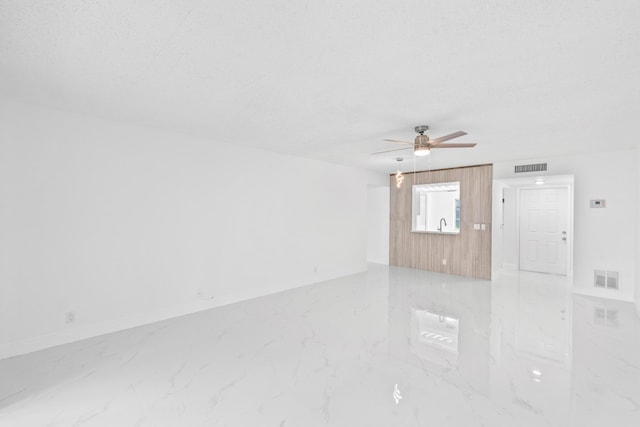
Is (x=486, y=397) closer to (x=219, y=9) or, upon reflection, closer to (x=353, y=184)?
(x=219, y=9)

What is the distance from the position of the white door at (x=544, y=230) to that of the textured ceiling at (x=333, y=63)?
12.1 feet

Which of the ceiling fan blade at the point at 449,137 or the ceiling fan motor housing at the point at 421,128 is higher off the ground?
the ceiling fan motor housing at the point at 421,128

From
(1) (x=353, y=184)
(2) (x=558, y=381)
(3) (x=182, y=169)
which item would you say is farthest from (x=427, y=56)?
(1) (x=353, y=184)

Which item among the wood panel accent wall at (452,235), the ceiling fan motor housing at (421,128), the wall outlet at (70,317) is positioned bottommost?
the wall outlet at (70,317)

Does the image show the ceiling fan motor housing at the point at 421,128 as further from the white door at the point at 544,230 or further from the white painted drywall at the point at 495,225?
the white door at the point at 544,230

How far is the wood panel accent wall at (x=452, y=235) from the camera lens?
6.30 m

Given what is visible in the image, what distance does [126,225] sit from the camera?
3672mm

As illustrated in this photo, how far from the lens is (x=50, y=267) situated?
10.4 feet

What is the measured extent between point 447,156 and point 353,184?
2.10 meters

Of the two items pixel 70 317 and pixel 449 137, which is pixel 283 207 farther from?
pixel 70 317

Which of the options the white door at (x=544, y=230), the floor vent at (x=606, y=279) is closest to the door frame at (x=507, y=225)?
the white door at (x=544, y=230)

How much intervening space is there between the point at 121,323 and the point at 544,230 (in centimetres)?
833

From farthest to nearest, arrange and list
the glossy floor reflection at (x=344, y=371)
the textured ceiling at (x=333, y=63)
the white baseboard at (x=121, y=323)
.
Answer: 1. the white baseboard at (x=121, y=323)
2. the glossy floor reflection at (x=344, y=371)
3. the textured ceiling at (x=333, y=63)

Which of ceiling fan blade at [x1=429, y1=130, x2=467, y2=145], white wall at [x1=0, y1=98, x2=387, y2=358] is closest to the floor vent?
ceiling fan blade at [x1=429, y1=130, x2=467, y2=145]
